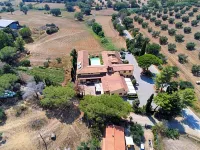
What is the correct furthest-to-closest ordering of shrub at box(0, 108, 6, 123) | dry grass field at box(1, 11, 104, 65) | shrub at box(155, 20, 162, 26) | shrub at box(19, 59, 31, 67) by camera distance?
shrub at box(155, 20, 162, 26), dry grass field at box(1, 11, 104, 65), shrub at box(19, 59, 31, 67), shrub at box(0, 108, 6, 123)

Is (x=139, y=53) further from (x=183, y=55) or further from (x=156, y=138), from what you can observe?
(x=156, y=138)

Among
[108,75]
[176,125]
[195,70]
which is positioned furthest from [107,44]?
[176,125]

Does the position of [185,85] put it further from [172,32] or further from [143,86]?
[172,32]

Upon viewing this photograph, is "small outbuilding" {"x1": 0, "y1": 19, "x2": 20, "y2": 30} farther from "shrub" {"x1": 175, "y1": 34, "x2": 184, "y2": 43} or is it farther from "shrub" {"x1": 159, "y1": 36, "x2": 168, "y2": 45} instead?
"shrub" {"x1": 175, "y1": 34, "x2": 184, "y2": 43}

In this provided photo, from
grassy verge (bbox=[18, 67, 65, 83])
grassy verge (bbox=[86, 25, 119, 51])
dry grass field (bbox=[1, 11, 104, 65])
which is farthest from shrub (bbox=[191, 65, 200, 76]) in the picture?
grassy verge (bbox=[18, 67, 65, 83])

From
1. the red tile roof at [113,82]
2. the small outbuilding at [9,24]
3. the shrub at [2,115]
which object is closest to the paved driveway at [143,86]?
the red tile roof at [113,82]

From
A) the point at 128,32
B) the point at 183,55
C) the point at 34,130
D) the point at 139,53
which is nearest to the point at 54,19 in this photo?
the point at 128,32
